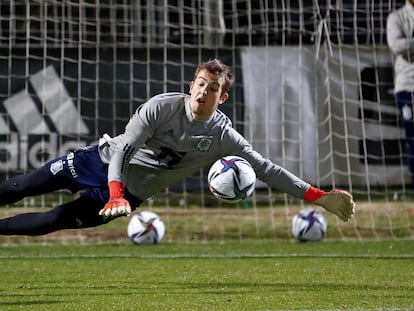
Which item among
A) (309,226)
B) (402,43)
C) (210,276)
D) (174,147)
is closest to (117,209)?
(174,147)

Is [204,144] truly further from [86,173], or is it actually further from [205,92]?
[86,173]

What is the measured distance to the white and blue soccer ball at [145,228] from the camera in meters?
9.61

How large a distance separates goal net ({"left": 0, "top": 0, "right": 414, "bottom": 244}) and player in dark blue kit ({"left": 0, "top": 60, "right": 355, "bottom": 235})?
4.12m

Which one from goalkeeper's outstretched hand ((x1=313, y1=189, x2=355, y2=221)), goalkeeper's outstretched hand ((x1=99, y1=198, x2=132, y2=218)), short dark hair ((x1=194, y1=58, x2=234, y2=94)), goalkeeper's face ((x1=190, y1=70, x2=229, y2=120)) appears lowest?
goalkeeper's outstretched hand ((x1=313, y1=189, x2=355, y2=221))

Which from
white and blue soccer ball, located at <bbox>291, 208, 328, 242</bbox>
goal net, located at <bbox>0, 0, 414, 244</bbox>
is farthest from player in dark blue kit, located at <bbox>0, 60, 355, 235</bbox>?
goal net, located at <bbox>0, 0, 414, 244</bbox>

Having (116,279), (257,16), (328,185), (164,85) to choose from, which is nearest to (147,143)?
(116,279)

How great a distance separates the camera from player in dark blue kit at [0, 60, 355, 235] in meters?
6.29

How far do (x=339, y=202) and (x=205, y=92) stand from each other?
3.64 feet

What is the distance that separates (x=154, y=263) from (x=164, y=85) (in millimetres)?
3568

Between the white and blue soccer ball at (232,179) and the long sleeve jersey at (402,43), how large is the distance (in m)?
5.64

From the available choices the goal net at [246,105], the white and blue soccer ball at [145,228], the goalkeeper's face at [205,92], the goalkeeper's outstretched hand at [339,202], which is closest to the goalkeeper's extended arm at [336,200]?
the goalkeeper's outstretched hand at [339,202]

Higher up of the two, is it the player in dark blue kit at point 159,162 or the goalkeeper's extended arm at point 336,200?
the player in dark blue kit at point 159,162

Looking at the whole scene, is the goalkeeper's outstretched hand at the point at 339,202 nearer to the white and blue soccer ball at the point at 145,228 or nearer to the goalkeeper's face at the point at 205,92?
the goalkeeper's face at the point at 205,92

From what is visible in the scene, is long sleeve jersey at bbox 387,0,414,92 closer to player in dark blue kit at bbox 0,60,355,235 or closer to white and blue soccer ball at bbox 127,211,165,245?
white and blue soccer ball at bbox 127,211,165,245
